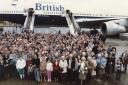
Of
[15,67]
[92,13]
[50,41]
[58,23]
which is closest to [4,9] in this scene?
[58,23]

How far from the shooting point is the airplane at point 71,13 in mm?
40688

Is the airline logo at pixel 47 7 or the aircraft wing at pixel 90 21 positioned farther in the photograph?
the aircraft wing at pixel 90 21

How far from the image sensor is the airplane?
4069 cm

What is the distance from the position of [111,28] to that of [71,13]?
473cm

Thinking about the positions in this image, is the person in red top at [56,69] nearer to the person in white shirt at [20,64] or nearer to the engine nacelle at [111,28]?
the person in white shirt at [20,64]

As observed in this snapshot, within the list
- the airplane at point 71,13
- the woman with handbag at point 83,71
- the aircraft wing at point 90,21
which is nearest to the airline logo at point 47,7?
the airplane at point 71,13

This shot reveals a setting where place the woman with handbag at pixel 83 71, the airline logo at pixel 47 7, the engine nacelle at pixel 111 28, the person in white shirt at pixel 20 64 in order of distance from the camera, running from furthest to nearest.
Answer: the airline logo at pixel 47 7 → the engine nacelle at pixel 111 28 → the person in white shirt at pixel 20 64 → the woman with handbag at pixel 83 71

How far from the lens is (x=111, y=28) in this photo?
130 ft

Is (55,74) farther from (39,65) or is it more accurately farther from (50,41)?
(50,41)

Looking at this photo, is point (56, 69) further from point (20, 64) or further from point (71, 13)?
point (71, 13)

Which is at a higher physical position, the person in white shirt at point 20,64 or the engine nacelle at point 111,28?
the person in white shirt at point 20,64

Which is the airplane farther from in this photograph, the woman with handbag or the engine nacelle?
the woman with handbag

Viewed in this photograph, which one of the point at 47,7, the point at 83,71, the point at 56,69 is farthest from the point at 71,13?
the point at 83,71

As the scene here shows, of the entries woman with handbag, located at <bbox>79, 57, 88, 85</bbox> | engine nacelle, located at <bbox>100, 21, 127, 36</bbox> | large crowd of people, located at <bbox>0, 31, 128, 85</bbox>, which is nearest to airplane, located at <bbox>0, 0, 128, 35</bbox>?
engine nacelle, located at <bbox>100, 21, 127, 36</bbox>
